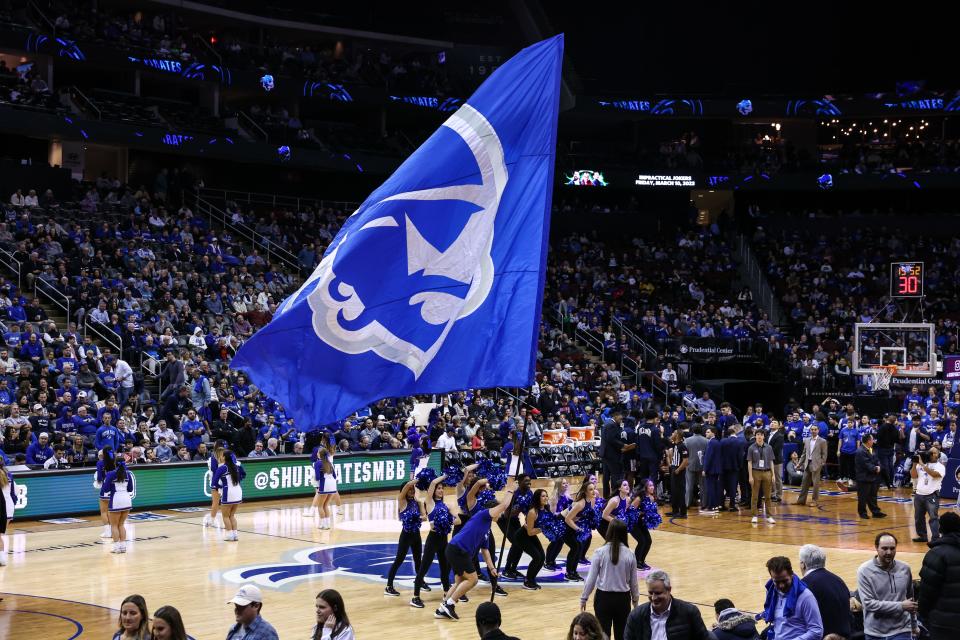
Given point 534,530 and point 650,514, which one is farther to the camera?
point 650,514

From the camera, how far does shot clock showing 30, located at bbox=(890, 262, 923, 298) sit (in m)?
35.2

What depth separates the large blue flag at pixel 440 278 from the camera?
965cm

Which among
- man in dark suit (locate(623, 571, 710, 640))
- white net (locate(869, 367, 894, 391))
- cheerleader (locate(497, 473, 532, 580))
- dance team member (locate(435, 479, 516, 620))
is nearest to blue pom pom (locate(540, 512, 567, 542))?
cheerleader (locate(497, 473, 532, 580))

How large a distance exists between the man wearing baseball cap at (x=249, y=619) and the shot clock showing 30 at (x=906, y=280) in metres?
30.9

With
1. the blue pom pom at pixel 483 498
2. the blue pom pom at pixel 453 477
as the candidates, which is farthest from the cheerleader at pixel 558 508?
the blue pom pom at pixel 483 498

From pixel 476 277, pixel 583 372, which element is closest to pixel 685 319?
pixel 583 372

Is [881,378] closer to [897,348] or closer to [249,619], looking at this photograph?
[897,348]

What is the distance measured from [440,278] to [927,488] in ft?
39.6

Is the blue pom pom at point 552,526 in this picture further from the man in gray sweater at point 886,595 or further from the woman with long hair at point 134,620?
the woman with long hair at point 134,620

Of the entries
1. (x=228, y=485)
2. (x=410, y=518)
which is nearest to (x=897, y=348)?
(x=228, y=485)

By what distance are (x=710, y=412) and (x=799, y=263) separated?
1587 centimetres

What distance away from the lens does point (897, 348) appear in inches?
1335

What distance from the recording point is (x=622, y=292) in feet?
145

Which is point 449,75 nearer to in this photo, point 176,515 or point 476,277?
point 176,515
